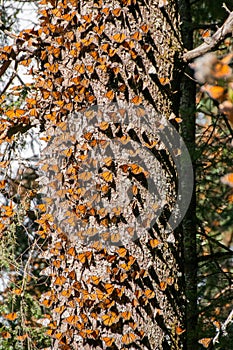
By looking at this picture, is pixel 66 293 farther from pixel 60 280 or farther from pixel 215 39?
pixel 215 39

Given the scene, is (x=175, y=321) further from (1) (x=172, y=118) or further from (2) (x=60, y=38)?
(2) (x=60, y=38)

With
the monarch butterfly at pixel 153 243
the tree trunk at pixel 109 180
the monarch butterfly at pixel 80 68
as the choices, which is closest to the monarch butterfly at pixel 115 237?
the tree trunk at pixel 109 180

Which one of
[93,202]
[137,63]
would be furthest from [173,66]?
[93,202]

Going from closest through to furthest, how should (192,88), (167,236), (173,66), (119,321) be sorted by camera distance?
1. (119,321)
2. (167,236)
3. (173,66)
4. (192,88)

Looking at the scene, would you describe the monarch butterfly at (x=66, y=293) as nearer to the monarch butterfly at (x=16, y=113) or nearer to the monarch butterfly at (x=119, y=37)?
the monarch butterfly at (x=16, y=113)

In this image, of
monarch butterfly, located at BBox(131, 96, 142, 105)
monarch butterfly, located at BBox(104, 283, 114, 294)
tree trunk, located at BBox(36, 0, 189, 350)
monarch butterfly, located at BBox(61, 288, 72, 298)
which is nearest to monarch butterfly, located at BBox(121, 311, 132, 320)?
tree trunk, located at BBox(36, 0, 189, 350)

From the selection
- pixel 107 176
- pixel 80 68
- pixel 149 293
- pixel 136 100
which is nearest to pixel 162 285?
pixel 149 293
